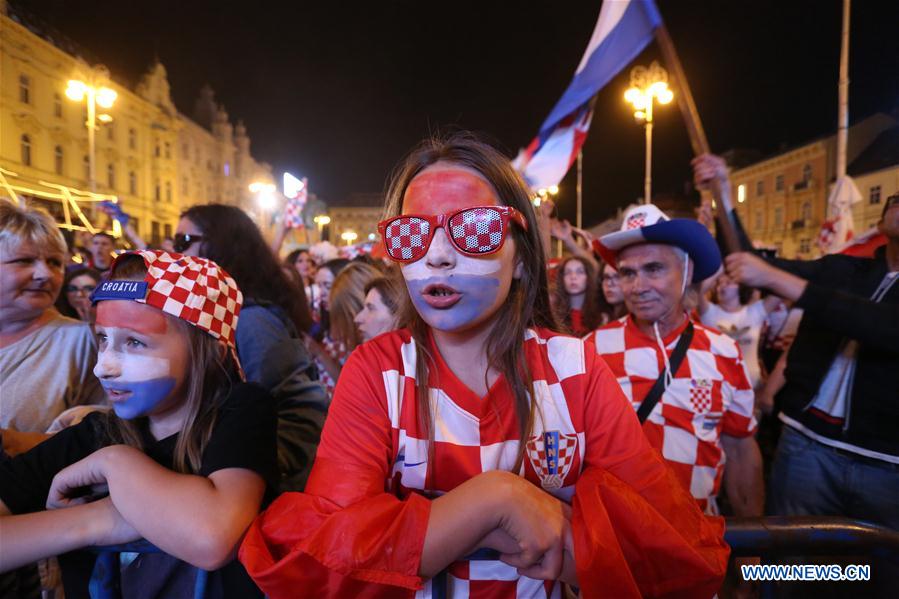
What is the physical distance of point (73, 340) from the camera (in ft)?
8.41

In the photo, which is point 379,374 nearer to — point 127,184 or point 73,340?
point 73,340

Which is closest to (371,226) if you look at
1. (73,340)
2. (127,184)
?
(127,184)

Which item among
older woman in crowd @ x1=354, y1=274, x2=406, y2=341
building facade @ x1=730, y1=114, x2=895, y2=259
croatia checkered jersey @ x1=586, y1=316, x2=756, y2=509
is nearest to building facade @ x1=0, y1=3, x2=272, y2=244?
older woman in crowd @ x1=354, y1=274, x2=406, y2=341

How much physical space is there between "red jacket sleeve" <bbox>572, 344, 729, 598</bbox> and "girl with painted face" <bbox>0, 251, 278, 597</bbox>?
96 centimetres

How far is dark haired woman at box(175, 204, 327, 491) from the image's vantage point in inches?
90.8

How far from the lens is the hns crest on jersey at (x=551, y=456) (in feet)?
4.55

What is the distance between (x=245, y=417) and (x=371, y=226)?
278ft

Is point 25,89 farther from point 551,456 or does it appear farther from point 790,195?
point 790,195

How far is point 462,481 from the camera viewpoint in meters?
1.38

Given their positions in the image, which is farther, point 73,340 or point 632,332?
point 632,332

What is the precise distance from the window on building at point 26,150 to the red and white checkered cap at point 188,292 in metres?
26.7

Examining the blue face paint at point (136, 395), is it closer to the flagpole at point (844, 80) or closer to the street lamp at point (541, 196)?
the street lamp at point (541, 196)

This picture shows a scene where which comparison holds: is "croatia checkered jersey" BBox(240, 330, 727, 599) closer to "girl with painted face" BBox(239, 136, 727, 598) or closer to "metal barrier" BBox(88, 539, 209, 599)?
"girl with painted face" BBox(239, 136, 727, 598)

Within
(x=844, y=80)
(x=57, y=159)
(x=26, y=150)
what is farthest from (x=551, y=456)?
(x=57, y=159)
